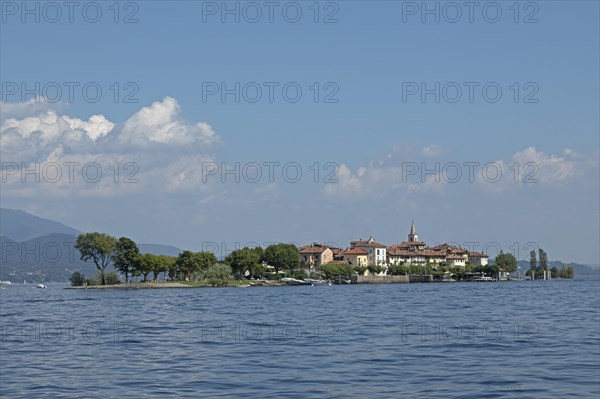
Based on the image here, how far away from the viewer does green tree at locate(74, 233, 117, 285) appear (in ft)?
467

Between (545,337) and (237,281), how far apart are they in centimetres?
13320

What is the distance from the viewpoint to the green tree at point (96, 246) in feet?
467

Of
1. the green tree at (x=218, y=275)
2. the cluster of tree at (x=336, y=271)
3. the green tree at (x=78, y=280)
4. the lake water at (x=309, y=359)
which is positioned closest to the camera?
the lake water at (x=309, y=359)

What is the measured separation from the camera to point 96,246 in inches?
5610

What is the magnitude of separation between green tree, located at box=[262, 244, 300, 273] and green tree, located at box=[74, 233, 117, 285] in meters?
46.1

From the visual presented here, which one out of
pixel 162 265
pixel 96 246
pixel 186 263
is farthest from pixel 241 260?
pixel 96 246

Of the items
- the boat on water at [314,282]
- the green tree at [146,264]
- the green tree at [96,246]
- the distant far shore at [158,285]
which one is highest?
the green tree at [96,246]

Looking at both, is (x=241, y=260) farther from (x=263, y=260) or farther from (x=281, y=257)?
(x=263, y=260)

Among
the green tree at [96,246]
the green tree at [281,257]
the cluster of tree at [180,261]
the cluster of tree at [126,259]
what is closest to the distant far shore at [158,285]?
the cluster of tree at [180,261]

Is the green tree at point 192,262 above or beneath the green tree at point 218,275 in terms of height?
above

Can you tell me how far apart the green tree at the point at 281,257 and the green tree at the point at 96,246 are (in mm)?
46115

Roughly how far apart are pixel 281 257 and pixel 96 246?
168 ft

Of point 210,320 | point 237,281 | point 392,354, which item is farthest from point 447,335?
point 237,281

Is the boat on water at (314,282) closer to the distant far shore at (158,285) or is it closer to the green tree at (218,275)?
the distant far shore at (158,285)
